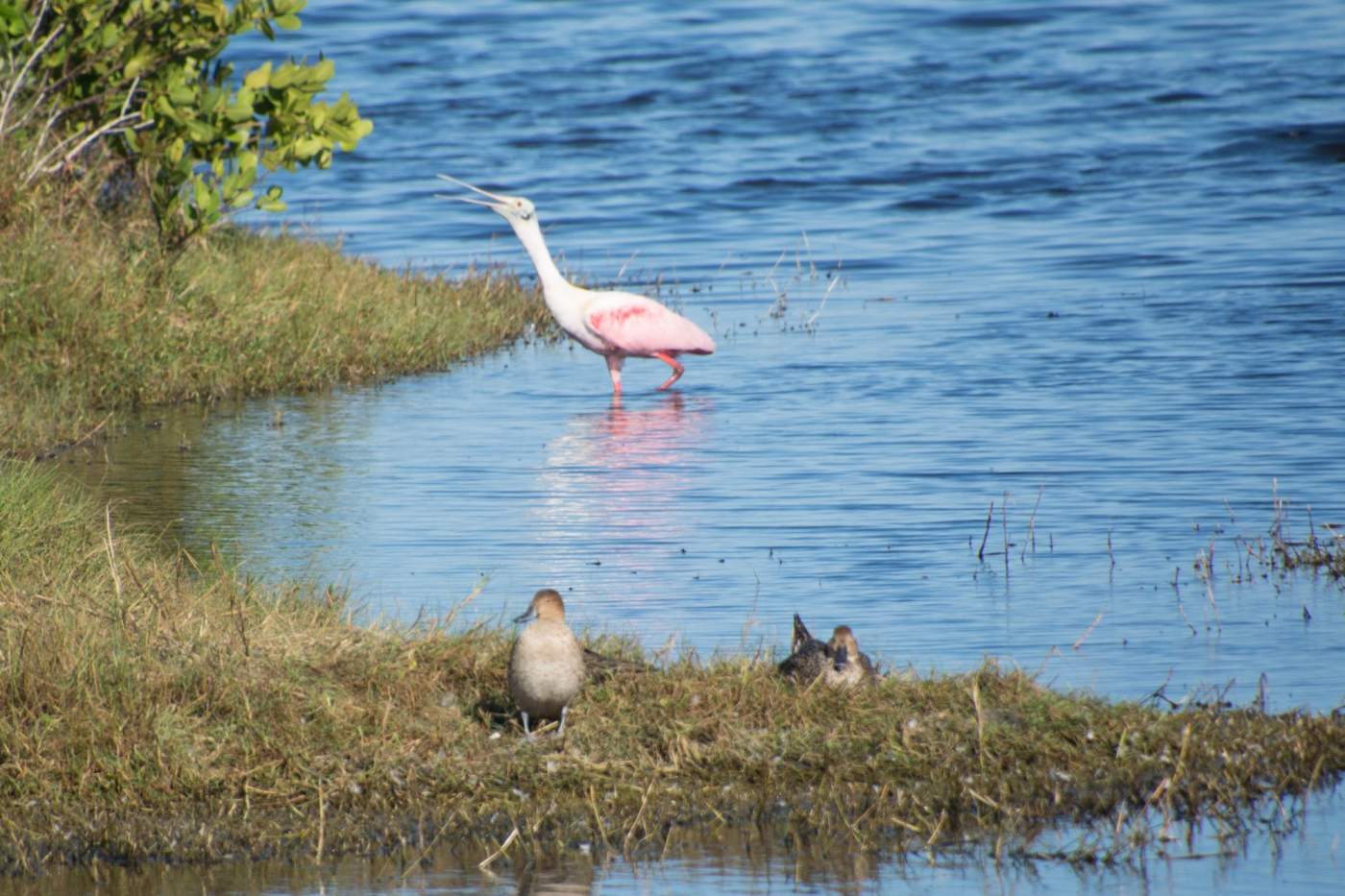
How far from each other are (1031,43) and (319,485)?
31.6m

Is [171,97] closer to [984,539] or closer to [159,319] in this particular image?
[159,319]

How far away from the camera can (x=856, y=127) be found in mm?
34250

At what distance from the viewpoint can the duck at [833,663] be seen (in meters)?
7.15

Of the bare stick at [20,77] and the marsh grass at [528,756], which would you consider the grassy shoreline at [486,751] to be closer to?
the marsh grass at [528,756]

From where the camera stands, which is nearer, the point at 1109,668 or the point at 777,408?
the point at 1109,668

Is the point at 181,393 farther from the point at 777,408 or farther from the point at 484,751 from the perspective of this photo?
the point at 484,751

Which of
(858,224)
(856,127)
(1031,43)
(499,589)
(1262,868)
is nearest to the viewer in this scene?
(1262,868)

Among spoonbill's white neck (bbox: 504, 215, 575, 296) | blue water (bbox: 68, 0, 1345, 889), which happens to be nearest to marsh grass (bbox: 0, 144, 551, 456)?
blue water (bbox: 68, 0, 1345, 889)

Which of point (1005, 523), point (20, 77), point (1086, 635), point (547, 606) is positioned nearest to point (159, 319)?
point (20, 77)

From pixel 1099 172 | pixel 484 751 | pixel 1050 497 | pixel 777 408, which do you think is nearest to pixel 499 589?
pixel 484 751

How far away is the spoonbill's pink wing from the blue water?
448mm

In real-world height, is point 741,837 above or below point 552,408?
above

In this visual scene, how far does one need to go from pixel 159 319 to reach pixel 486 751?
803cm

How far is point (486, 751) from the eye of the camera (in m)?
6.80
